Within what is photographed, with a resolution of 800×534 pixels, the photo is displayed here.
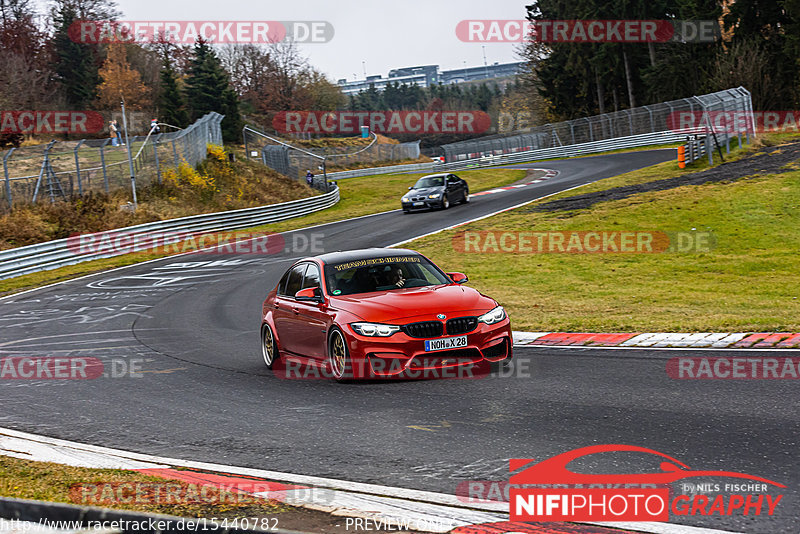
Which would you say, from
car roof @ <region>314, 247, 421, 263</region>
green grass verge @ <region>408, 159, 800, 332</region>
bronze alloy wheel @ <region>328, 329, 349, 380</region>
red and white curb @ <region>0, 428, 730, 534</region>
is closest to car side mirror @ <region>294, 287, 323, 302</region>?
car roof @ <region>314, 247, 421, 263</region>

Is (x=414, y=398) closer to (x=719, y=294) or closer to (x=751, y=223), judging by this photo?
(x=719, y=294)

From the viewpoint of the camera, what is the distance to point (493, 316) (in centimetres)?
944

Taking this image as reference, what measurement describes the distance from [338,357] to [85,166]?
28.8 m

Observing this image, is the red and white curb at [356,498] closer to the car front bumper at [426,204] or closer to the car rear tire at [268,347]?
the car rear tire at [268,347]

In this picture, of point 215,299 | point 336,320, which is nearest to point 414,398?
point 336,320

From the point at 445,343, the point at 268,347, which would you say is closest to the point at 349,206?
the point at 268,347

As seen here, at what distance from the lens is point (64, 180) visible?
34375mm

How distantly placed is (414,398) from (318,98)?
109 metres

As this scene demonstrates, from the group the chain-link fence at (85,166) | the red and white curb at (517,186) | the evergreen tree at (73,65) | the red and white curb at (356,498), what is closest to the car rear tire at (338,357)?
the red and white curb at (356,498)

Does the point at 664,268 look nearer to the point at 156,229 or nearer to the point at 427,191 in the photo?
the point at 427,191

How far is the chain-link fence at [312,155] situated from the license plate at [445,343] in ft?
133

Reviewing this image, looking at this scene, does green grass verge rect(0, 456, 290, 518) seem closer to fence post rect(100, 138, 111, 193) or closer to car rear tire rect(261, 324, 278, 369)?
car rear tire rect(261, 324, 278, 369)

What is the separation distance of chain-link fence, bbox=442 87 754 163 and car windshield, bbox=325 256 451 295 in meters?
28.1

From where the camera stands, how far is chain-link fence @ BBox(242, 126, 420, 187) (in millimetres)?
53219
